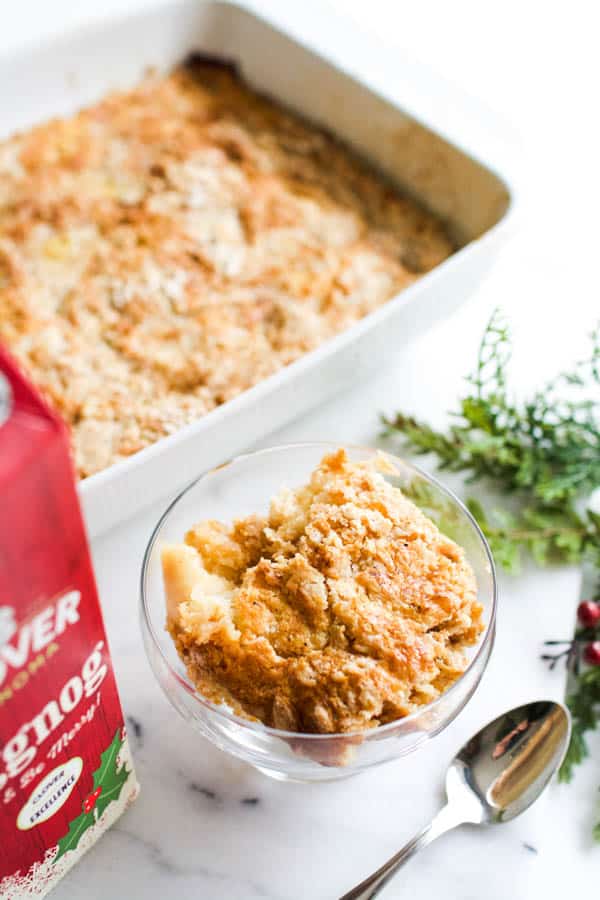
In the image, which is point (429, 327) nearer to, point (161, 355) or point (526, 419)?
point (526, 419)

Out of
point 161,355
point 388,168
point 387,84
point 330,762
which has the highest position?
point 387,84

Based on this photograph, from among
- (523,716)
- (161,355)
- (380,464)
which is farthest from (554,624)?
(161,355)

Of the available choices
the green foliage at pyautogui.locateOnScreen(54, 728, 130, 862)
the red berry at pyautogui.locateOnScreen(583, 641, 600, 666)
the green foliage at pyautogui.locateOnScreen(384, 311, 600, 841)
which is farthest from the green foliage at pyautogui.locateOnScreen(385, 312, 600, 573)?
the green foliage at pyautogui.locateOnScreen(54, 728, 130, 862)

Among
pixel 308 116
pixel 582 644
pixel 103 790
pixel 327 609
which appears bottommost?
pixel 582 644

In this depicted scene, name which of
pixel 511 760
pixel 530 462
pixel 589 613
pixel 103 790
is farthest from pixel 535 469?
pixel 103 790

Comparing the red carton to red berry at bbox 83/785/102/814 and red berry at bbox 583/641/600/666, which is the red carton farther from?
red berry at bbox 583/641/600/666

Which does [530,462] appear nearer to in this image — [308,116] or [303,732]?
[303,732]
